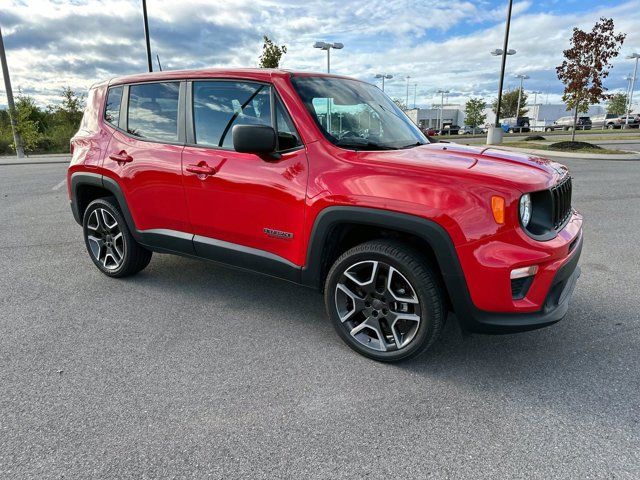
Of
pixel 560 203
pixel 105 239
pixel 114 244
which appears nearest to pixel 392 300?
pixel 560 203

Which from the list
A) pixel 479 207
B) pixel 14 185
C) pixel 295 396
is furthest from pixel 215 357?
pixel 14 185

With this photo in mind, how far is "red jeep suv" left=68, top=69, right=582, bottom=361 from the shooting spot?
2.50 metres

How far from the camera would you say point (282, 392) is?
2615mm

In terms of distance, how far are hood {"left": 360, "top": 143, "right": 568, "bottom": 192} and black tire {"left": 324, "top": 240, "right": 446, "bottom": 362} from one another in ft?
1.68

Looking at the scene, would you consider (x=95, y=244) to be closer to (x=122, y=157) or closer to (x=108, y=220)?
(x=108, y=220)

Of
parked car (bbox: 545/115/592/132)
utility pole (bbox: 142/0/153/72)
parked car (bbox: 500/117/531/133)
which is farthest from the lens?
parked car (bbox: 545/115/592/132)

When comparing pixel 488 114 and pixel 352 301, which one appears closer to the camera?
pixel 352 301

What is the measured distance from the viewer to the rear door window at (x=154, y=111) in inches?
144

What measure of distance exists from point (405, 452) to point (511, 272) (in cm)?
106

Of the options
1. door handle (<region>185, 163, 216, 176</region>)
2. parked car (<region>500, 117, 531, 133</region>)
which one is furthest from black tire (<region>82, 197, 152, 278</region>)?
parked car (<region>500, 117, 531, 133</region>)

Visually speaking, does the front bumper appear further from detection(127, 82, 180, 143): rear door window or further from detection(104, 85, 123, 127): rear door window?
detection(104, 85, 123, 127): rear door window

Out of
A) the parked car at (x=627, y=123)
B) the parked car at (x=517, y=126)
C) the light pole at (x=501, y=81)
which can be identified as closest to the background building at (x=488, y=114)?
the parked car at (x=627, y=123)

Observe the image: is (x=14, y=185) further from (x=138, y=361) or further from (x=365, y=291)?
(x=365, y=291)

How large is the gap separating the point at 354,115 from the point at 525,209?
141cm
